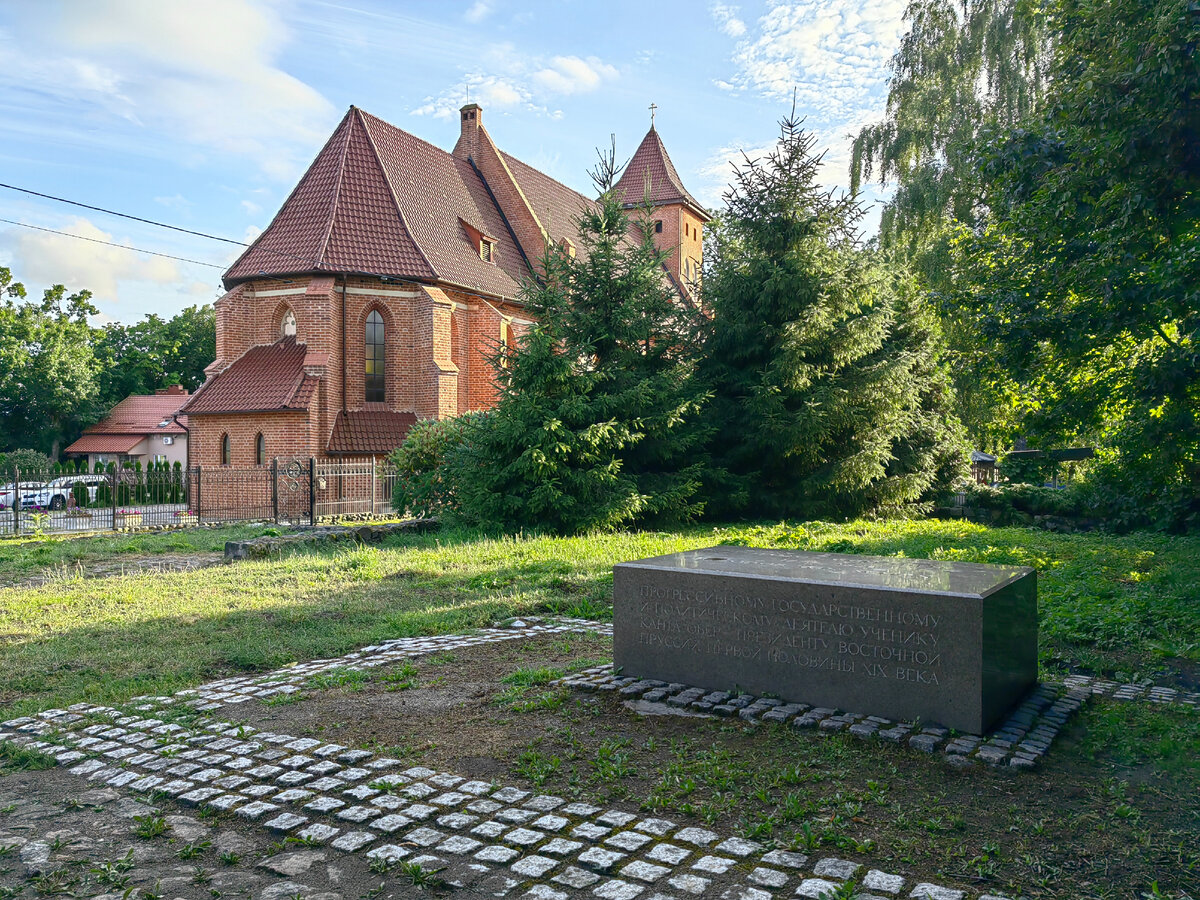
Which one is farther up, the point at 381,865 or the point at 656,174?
the point at 656,174

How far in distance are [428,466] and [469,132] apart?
73.3 feet

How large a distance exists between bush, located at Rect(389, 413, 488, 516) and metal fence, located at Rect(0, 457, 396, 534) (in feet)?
12.5

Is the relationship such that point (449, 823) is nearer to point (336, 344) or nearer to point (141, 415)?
point (336, 344)

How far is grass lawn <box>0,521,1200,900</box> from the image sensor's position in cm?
371

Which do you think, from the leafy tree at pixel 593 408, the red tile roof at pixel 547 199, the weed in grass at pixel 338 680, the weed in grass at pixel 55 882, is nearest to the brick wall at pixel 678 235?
the red tile roof at pixel 547 199

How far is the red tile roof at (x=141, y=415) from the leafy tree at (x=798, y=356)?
1820 inches

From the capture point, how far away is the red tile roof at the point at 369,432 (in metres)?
27.2

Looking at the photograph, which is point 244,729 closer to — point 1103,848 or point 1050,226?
point 1103,848

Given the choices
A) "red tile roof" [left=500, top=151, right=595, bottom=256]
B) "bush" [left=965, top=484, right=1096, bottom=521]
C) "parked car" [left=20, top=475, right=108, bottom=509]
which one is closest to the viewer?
"bush" [left=965, top=484, right=1096, bottom=521]

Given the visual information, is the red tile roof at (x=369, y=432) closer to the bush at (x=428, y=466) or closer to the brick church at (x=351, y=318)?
the brick church at (x=351, y=318)

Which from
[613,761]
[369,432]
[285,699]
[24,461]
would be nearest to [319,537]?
[285,699]

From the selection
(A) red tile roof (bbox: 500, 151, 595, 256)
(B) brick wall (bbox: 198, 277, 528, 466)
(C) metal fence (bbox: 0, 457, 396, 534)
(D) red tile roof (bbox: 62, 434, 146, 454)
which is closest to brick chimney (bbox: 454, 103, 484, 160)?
(A) red tile roof (bbox: 500, 151, 595, 256)

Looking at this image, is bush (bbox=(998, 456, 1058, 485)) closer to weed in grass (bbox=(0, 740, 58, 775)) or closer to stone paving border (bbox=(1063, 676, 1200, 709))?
stone paving border (bbox=(1063, 676, 1200, 709))

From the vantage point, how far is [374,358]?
1139 inches
